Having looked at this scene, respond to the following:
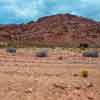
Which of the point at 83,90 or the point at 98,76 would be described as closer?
the point at 83,90

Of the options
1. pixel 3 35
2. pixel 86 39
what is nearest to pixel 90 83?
pixel 86 39

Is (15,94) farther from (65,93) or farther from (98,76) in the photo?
(98,76)

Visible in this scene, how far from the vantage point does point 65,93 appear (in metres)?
19.0

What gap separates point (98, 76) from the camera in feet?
77.4

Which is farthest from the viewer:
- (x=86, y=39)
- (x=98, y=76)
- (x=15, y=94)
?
(x=86, y=39)

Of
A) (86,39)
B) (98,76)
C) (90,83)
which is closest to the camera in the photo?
(90,83)

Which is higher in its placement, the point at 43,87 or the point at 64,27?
the point at 64,27

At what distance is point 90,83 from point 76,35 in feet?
539

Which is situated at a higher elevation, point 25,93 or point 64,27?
point 64,27

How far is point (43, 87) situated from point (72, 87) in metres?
1.64

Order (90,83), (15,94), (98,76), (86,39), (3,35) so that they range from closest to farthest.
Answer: (15,94) → (90,83) → (98,76) → (86,39) → (3,35)

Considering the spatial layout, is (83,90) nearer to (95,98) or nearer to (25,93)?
A: (95,98)

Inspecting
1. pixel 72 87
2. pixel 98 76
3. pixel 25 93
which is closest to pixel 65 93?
pixel 72 87

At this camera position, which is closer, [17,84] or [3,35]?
[17,84]
